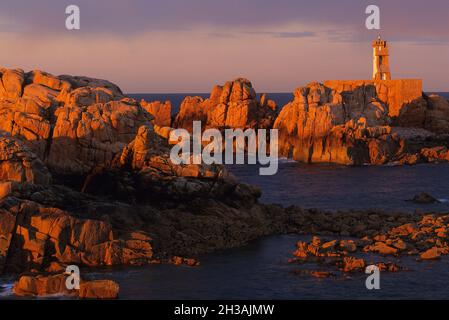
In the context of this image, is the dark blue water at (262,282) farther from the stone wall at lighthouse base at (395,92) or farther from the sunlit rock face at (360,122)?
the stone wall at lighthouse base at (395,92)

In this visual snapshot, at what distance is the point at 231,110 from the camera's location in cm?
14525

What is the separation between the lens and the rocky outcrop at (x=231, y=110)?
476ft

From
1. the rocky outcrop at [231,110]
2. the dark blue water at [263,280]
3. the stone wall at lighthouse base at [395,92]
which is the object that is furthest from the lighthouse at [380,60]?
the dark blue water at [263,280]

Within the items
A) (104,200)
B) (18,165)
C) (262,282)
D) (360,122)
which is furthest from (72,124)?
(360,122)

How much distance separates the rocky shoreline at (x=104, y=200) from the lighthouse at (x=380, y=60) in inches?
3236

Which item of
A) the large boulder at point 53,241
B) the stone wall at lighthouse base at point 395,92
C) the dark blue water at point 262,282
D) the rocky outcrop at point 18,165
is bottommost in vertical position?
the dark blue water at point 262,282

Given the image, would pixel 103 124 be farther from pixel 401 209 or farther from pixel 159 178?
pixel 401 209

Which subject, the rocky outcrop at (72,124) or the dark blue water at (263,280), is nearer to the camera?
the dark blue water at (263,280)

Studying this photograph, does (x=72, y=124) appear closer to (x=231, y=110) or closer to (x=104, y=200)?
(x=104, y=200)

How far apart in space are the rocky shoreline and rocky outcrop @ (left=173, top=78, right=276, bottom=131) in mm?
59787

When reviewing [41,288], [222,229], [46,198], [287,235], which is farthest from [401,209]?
[41,288]
